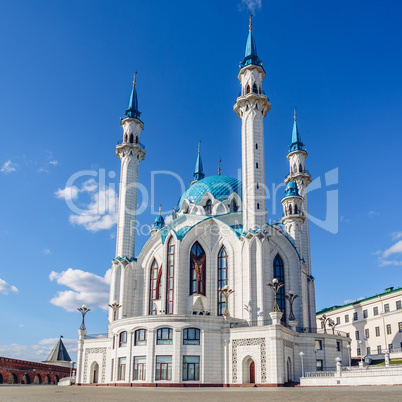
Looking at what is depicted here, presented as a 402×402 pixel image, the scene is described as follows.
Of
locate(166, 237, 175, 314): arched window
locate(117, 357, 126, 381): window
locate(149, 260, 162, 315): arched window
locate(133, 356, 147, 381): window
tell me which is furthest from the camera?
locate(149, 260, 162, 315): arched window

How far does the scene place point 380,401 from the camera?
16.1 metres

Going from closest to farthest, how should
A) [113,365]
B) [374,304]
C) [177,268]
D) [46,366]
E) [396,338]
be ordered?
1. [113,365]
2. [177,268]
3. [396,338]
4. [374,304]
5. [46,366]

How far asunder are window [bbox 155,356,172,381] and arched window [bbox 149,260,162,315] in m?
10.0

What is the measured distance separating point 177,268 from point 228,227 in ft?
21.6

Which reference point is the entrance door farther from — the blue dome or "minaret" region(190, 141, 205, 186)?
"minaret" region(190, 141, 205, 186)

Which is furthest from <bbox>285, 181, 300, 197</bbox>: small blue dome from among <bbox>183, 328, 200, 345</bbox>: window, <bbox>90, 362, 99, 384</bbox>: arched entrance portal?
<bbox>90, 362, 99, 384</bbox>: arched entrance portal

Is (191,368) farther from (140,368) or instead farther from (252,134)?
(252,134)

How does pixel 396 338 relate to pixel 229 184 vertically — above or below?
below

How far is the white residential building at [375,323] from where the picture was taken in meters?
55.4

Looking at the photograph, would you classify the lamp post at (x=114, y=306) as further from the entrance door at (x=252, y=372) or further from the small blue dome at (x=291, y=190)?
the small blue dome at (x=291, y=190)

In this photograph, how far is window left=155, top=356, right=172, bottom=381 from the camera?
37409 mm

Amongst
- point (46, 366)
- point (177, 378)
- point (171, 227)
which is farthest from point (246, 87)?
point (46, 366)

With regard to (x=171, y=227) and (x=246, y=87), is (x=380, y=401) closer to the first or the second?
(x=171, y=227)

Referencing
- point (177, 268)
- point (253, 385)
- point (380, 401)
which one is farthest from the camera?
point (177, 268)
